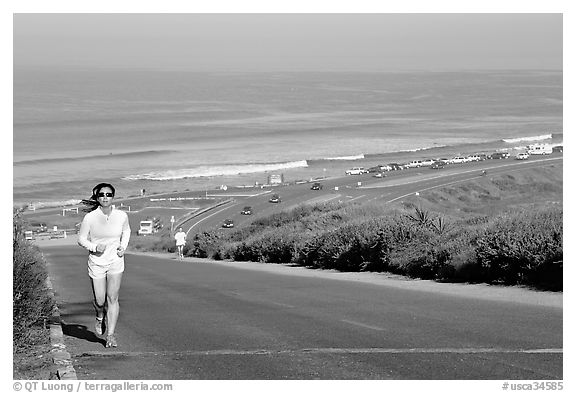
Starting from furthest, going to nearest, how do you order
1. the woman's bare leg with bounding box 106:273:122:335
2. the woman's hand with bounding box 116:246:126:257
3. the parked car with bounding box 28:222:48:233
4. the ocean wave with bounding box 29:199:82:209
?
the ocean wave with bounding box 29:199:82:209
the parked car with bounding box 28:222:48:233
the woman's bare leg with bounding box 106:273:122:335
the woman's hand with bounding box 116:246:126:257

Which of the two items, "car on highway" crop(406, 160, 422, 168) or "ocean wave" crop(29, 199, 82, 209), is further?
"car on highway" crop(406, 160, 422, 168)

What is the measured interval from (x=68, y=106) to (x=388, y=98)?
64476 mm

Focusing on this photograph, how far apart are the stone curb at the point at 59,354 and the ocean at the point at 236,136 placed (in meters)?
55.7

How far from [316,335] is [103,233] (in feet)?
8.87

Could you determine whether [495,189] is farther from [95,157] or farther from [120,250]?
[120,250]

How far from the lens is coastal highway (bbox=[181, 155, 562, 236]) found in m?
56.5

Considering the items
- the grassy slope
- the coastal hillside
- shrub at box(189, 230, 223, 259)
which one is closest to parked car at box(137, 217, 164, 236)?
the grassy slope

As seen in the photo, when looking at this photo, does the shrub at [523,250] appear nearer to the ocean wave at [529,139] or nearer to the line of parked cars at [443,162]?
the line of parked cars at [443,162]

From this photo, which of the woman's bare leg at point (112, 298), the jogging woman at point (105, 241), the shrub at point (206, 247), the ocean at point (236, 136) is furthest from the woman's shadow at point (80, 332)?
the ocean at point (236, 136)

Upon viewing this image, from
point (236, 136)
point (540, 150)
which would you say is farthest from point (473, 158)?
point (236, 136)

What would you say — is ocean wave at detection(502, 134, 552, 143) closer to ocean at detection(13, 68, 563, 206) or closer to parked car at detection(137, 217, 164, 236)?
ocean at detection(13, 68, 563, 206)

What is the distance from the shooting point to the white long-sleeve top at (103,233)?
29.9ft

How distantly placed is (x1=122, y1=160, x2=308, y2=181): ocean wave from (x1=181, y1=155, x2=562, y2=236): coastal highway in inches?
506

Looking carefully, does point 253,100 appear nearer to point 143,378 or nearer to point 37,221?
point 37,221
